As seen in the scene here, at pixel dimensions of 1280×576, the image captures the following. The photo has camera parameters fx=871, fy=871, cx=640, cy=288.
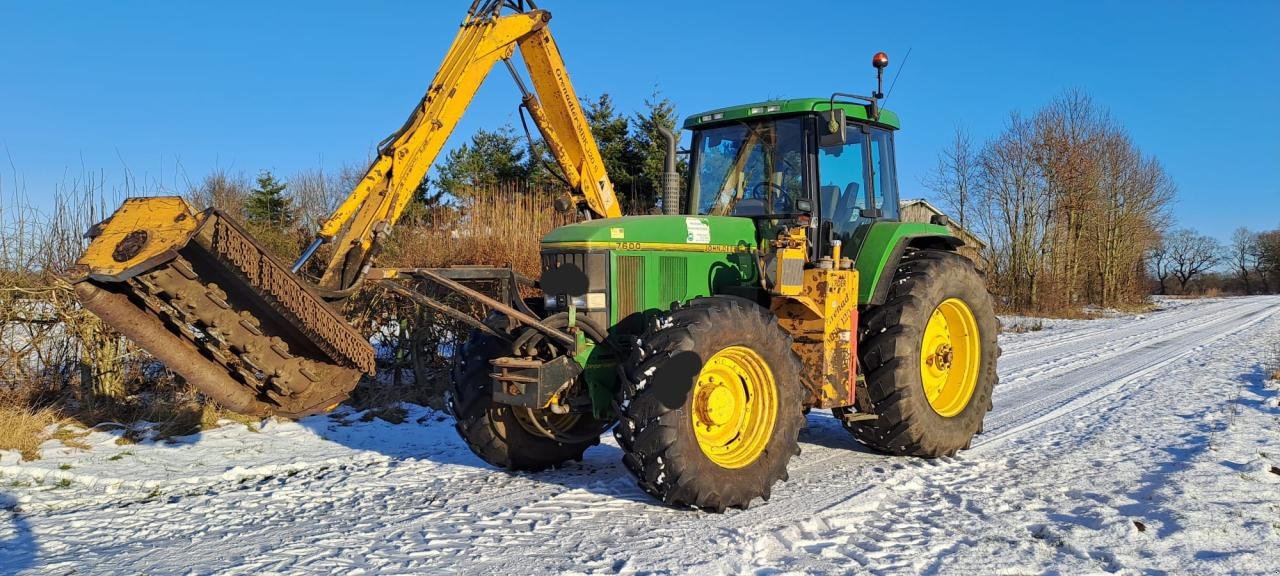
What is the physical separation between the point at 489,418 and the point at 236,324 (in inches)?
61.8

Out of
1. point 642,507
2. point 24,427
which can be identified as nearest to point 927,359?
point 642,507

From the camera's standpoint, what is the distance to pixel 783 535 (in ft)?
13.9

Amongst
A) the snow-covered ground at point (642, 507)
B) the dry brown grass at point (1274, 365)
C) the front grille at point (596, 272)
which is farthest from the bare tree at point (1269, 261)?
the front grille at point (596, 272)

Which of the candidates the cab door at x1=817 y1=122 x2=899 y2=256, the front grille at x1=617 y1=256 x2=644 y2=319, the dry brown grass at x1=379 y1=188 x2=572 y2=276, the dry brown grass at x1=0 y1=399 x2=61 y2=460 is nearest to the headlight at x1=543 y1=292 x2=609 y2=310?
the front grille at x1=617 y1=256 x2=644 y2=319

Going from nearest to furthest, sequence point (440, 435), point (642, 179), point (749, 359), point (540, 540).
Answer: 1. point (540, 540)
2. point (749, 359)
3. point (440, 435)
4. point (642, 179)

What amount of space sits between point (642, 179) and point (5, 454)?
13.3 meters

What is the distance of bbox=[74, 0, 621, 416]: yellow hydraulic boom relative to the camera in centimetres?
421

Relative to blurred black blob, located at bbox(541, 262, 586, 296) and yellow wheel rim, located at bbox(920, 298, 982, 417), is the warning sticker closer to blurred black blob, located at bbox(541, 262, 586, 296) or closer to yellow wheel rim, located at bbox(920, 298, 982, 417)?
blurred black blob, located at bbox(541, 262, 586, 296)

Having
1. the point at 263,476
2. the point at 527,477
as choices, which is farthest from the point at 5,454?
the point at 527,477

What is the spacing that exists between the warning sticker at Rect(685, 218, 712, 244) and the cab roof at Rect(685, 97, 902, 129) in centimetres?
109

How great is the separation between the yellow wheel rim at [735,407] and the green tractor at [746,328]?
0.04 feet

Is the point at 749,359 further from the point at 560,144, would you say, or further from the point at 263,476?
the point at 263,476

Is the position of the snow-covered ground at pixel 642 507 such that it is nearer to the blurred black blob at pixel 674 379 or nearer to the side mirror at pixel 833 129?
the blurred black blob at pixel 674 379

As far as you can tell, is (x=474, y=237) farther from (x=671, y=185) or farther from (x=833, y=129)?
(x=833, y=129)
